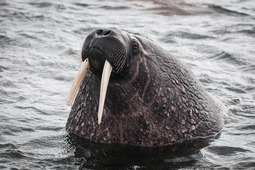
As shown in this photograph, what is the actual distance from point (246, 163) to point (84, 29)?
8.85 meters

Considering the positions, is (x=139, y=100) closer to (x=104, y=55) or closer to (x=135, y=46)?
(x=135, y=46)

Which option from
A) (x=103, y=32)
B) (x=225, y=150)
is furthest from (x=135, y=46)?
(x=225, y=150)

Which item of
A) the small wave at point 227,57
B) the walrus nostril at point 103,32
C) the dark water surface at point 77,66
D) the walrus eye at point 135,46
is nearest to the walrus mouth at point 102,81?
the walrus nostril at point 103,32

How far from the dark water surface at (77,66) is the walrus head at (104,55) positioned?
103 centimetres

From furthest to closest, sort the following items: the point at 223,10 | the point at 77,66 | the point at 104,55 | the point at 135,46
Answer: the point at 223,10 < the point at 77,66 < the point at 135,46 < the point at 104,55

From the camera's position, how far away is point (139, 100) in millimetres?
6652

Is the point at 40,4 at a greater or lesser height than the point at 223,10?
lesser

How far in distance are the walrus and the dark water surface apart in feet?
0.59

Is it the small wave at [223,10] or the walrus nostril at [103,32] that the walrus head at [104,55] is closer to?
the walrus nostril at [103,32]

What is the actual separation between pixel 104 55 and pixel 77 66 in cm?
547

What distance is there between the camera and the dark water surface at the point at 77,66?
6.70m

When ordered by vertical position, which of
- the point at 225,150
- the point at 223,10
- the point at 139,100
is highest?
the point at 223,10

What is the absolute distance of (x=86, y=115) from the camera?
22.9 ft

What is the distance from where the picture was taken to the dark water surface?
6703 millimetres
